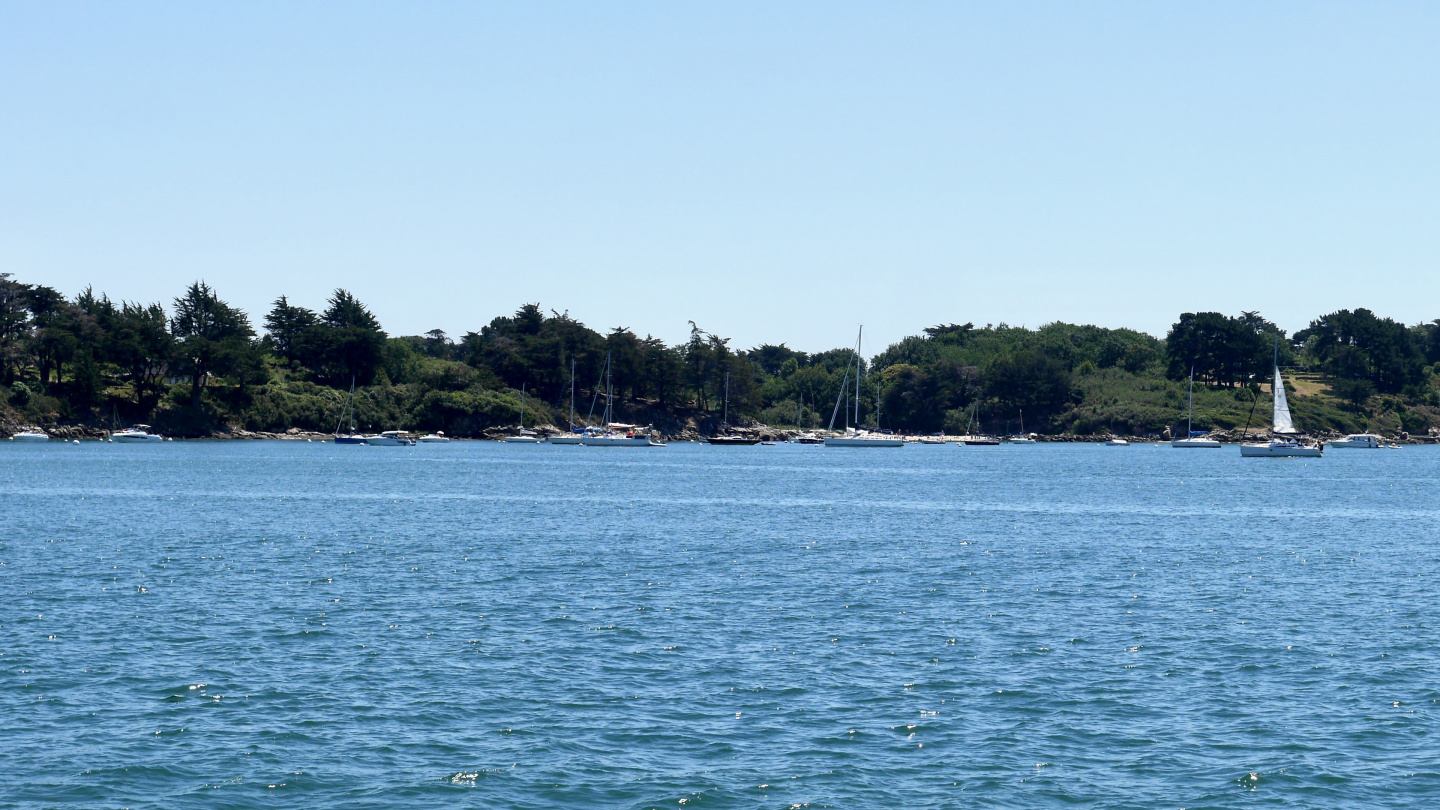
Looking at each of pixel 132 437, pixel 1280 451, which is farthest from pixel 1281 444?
pixel 132 437

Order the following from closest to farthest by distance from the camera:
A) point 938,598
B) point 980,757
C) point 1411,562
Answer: point 980,757
point 938,598
point 1411,562

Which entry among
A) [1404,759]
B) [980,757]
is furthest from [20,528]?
[1404,759]

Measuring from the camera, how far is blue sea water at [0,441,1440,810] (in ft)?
68.0

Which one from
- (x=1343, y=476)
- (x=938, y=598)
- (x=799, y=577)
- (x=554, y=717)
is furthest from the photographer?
(x=1343, y=476)

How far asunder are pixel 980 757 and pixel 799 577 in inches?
955

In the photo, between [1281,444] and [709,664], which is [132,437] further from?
[709,664]

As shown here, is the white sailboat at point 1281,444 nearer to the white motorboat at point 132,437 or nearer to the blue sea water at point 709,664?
the blue sea water at point 709,664

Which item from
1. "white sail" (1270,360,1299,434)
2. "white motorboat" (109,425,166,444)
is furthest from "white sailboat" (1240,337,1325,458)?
"white motorboat" (109,425,166,444)

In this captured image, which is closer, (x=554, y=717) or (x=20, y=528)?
(x=554, y=717)

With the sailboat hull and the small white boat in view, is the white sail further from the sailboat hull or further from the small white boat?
the sailboat hull

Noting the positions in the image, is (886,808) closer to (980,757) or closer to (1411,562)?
(980,757)

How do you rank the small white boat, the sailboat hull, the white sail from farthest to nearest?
the small white boat
the sailboat hull
the white sail

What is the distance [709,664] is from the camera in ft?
97.1

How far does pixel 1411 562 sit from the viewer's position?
5284 cm
